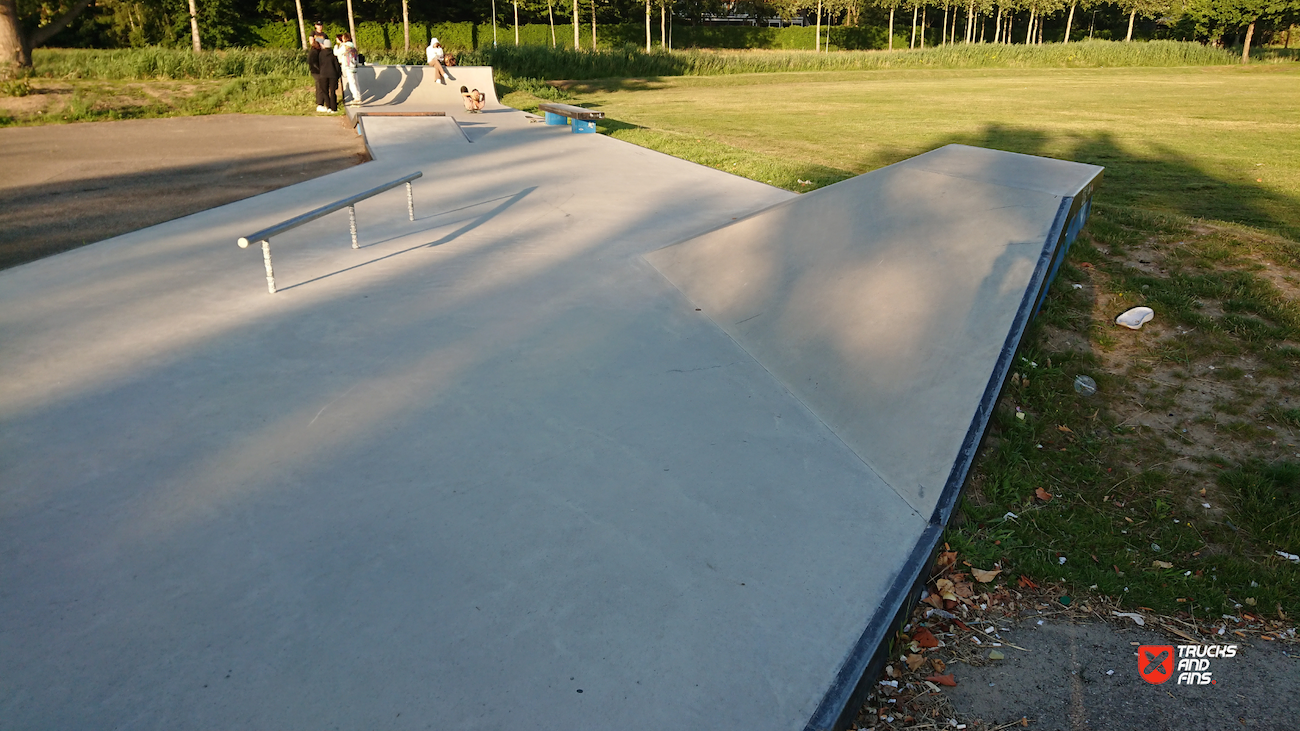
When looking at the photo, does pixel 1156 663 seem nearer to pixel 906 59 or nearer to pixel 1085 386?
pixel 1085 386

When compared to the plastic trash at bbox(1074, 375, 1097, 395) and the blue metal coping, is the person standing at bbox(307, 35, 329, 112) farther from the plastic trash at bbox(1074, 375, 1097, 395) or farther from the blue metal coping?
the plastic trash at bbox(1074, 375, 1097, 395)

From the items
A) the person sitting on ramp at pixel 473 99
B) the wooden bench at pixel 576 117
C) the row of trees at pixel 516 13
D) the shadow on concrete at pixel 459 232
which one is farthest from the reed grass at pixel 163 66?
the shadow on concrete at pixel 459 232

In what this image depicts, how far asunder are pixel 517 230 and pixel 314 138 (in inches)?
342

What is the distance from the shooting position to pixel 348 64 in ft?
A: 61.9

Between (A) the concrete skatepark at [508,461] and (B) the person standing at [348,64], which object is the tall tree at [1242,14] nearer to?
(B) the person standing at [348,64]

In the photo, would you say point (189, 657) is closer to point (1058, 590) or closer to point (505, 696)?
point (505, 696)

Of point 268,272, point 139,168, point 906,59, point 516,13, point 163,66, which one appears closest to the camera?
point 268,272

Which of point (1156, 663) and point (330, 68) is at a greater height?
point (330, 68)

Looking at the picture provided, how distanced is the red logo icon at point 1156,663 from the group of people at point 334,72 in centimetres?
1773

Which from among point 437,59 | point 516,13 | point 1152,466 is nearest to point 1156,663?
point 1152,466

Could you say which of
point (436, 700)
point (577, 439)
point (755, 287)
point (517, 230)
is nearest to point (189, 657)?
point (436, 700)

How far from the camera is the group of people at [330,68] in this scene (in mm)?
17219

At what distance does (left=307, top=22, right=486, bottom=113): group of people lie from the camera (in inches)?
682

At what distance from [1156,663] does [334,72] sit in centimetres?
1951
